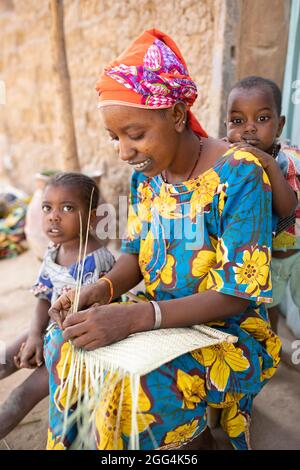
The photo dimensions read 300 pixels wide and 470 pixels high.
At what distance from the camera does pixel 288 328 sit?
2699 mm

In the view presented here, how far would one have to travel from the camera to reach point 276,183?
1553mm

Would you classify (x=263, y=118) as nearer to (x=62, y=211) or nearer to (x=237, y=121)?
(x=237, y=121)

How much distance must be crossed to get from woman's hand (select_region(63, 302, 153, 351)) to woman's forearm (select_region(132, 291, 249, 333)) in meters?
0.04

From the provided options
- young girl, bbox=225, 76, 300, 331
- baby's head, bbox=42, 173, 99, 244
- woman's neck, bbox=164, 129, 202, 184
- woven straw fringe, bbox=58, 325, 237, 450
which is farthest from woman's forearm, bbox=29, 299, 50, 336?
young girl, bbox=225, 76, 300, 331

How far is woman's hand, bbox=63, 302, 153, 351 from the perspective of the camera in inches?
50.9

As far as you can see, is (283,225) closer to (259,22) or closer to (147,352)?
(147,352)

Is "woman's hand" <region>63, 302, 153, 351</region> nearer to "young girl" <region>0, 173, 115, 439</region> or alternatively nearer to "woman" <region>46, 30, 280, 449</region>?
"woman" <region>46, 30, 280, 449</region>

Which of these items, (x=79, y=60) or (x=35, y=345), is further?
(x=79, y=60)

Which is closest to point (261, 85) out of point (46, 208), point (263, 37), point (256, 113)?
point (256, 113)

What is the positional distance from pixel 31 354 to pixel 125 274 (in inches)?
22.6

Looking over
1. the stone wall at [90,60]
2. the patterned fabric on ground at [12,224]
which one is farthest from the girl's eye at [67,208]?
the patterned fabric on ground at [12,224]

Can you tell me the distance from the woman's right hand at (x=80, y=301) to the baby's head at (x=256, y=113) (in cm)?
87

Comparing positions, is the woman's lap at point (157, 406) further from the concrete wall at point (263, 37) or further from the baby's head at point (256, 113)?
the concrete wall at point (263, 37)

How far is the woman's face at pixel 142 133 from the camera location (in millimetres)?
1371
